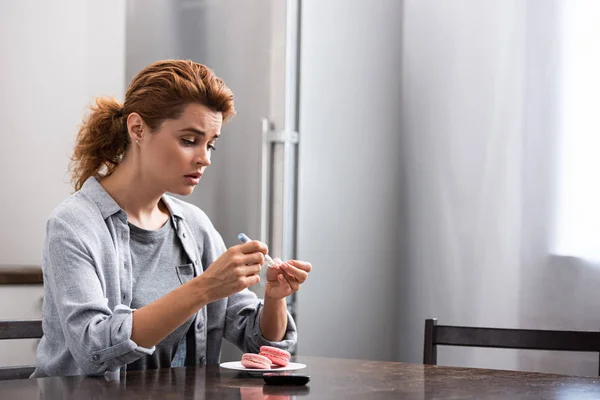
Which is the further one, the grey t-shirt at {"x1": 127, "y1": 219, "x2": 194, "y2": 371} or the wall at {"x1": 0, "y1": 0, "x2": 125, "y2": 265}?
the wall at {"x1": 0, "y1": 0, "x2": 125, "y2": 265}

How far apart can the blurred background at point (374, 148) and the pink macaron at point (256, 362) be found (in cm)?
114

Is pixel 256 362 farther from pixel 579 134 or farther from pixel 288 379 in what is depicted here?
pixel 579 134

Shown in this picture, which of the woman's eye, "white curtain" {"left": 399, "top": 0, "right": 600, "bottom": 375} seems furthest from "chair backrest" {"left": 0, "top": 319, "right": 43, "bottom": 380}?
"white curtain" {"left": 399, "top": 0, "right": 600, "bottom": 375}

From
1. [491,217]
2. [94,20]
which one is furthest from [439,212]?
[94,20]

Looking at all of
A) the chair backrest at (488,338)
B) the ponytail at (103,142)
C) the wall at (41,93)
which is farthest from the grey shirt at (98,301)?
the wall at (41,93)

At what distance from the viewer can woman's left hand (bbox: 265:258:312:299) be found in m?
1.79

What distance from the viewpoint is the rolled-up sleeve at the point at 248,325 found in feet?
6.29

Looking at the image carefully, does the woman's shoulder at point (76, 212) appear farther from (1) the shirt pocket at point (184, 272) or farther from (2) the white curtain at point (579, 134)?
(2) the white curtain at point (579, 134)

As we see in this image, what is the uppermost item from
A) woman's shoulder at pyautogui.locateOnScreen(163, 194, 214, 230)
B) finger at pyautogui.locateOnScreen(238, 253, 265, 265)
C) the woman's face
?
the woman's face

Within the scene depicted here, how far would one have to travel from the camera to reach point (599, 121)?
8.50 ft

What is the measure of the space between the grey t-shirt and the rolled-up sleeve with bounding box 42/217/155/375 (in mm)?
172

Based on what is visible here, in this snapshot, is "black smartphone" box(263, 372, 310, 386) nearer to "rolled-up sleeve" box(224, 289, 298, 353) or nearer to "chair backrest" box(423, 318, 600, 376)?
"rolled-up sleeve" box(224, 289, 298, 353)

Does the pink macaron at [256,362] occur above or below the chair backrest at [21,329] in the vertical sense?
below

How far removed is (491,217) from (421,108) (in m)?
0.53
